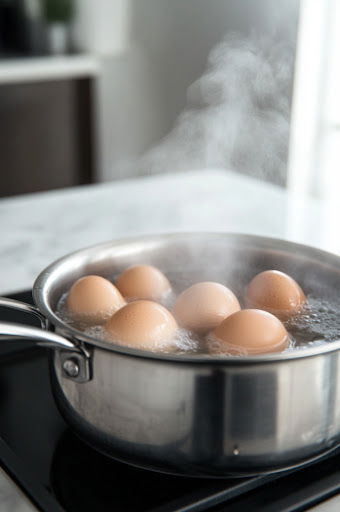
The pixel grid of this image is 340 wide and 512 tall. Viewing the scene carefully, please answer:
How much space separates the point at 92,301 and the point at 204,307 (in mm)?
131

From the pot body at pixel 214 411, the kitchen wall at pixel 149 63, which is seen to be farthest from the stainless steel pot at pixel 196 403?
the kitchen wall at pixel 149 63

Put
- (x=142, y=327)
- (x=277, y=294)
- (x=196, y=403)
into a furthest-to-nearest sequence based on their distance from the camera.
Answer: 1. (x=277, y=294)
2. (x=142, y=327)
3. (x=196, y=403)

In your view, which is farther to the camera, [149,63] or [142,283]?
[149,63]

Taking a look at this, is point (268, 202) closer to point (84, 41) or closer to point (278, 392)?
point (278, 392)

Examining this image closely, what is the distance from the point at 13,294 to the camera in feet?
3.23

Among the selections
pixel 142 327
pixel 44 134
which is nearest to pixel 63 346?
pixel 142 327

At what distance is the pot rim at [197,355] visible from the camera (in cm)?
54

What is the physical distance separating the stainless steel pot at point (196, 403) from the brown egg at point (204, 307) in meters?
0.17

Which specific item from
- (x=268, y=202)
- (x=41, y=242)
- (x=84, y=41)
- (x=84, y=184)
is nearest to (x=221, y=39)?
(x=84, y=41)

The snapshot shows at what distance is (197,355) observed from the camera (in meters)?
0.57

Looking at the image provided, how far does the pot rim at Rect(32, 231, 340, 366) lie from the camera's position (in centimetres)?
54

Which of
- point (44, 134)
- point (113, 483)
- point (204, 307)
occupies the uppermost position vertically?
point (204, 307)

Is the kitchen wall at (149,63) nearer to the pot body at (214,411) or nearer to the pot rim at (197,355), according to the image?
the pot rim at (197,355)

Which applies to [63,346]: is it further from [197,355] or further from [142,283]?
[142,283]
